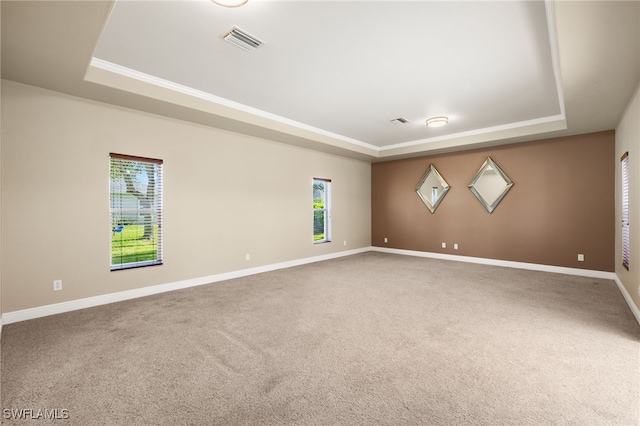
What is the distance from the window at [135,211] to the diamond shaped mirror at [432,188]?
5.75 meters

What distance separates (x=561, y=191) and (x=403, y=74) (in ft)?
13.8

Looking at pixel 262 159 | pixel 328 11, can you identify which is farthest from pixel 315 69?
pixel 262 159

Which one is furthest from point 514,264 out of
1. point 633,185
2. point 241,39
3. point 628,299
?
point 241,39

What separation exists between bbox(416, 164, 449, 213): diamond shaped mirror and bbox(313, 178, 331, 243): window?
2301 millimetres

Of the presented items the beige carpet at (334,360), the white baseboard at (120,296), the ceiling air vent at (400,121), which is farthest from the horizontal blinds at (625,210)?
the white baseboard at (120,296)

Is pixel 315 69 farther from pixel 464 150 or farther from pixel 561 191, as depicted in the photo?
pixel 561 191

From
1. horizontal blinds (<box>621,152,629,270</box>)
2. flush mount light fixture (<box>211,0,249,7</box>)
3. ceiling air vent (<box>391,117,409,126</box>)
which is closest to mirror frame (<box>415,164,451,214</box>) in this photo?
ceiling air vent (<box>391,117,409,126</box>)

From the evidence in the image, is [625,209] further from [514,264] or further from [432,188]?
[432,188]

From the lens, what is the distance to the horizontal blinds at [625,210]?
13.0ft

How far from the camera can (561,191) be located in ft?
18.0

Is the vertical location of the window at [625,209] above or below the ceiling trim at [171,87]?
below

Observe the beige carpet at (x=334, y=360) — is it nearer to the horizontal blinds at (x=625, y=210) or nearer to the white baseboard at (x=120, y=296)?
the white baseboard at (x=120, y=296)

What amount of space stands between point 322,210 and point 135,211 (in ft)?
13.1

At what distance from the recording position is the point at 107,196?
3.78 metres
